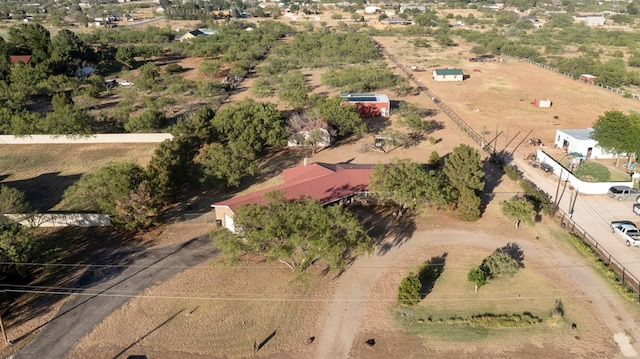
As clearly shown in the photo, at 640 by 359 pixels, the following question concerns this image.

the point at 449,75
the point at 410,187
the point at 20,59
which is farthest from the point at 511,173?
the point at 20,59

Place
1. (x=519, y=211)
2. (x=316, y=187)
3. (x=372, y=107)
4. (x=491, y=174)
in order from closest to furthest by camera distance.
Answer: (x=519, y=211) < (x=316, y=187) < (x=491, y=174) < (x=372, y=107)

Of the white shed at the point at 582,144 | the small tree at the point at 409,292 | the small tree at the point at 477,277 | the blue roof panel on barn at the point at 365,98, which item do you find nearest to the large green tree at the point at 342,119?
the blue roof panel on barn at the point at 365,98

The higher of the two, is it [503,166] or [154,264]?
[503,166]

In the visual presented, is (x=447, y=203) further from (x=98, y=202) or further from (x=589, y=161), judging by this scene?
(x=98, y=202)

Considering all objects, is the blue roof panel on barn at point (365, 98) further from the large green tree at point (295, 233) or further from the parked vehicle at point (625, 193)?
the large green tree at point (295, 233)

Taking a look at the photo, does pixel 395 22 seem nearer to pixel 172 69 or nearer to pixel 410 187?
pixel 172 69

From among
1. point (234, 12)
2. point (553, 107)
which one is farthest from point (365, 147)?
point (234, 12)

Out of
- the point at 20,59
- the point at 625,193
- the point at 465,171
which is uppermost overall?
the point at 20,59
